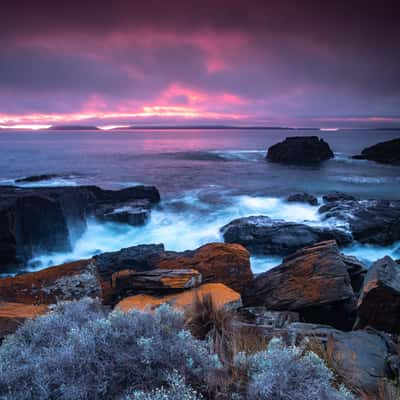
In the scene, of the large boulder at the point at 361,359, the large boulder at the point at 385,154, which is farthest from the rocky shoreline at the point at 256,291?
the large boulder at the point at 385,154

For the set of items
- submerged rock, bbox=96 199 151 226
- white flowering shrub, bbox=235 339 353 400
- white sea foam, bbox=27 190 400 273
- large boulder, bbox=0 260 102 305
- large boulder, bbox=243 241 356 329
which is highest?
white flowering shrub, bbox=235 339 353 400

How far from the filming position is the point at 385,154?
Answer: 47.7 meters

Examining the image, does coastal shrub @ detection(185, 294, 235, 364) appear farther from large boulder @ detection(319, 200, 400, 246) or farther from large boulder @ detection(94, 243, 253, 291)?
large boulder @ detection(319, 200, 400, 246)

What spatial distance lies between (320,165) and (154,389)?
146 feet

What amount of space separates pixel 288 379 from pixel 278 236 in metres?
9.84

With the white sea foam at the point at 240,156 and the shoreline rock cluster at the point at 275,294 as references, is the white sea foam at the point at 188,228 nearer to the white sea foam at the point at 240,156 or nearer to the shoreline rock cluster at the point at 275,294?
the shoreline rock cluster at the point at 275,294

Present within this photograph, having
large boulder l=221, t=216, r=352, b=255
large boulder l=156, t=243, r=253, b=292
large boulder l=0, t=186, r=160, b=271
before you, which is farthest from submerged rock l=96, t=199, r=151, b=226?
large boulder l=156, t=243, r=253, b=292

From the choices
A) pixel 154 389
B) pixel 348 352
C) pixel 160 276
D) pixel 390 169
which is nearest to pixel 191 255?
pixel 160 276

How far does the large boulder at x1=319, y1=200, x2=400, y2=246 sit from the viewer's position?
12898 mm

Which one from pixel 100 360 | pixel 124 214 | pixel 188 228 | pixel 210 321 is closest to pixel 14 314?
pixel 100 360

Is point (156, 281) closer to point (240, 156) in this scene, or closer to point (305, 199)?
point (305, 199)

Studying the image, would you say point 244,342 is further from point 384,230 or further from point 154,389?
point 384,230

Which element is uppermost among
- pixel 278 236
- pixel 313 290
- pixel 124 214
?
pixel 313 290

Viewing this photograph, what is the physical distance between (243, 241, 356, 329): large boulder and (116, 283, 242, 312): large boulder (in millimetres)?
1212
